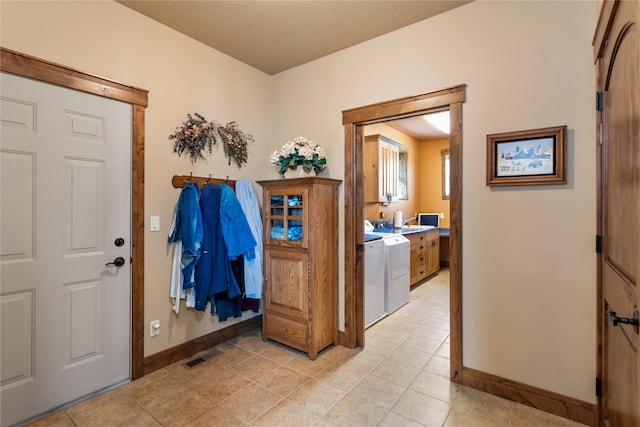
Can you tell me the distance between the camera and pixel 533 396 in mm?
2031

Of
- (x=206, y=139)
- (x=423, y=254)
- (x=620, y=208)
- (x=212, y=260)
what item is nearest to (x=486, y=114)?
(x=620, y=208)

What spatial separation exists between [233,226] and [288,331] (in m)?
1.11

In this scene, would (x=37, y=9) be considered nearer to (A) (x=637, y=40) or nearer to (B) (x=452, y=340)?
(A) (x=637, y=40)

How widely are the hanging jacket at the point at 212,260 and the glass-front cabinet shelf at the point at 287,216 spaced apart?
50 centimetres

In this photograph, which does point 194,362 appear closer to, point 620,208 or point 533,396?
point 533,396

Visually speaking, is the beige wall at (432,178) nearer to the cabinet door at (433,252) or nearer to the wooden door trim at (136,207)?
the cabinet door at (433,252)

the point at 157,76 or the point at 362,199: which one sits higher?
the point at 157,76

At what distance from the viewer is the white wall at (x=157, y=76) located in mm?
1976

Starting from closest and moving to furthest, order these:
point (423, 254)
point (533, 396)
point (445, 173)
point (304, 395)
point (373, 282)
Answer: point (533, 396), point (304, 395), point (373, 282), point (423, 254), point (445, 173)

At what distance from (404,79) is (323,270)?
1.82 metres

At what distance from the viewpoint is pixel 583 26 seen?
1.88 m

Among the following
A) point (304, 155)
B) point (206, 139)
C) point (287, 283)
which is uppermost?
point (206, 139)

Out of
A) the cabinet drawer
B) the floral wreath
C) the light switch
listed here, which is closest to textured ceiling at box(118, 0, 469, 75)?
the floral wreath

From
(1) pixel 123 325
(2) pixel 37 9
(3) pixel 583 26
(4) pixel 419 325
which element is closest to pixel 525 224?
(3) pixel 583 26
